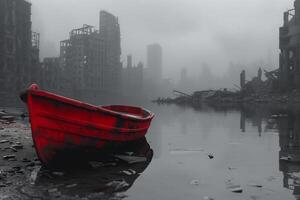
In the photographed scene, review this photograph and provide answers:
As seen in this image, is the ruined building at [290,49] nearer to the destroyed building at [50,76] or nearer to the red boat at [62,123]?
the red boat at [62,123]

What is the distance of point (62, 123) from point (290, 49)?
1911 inches

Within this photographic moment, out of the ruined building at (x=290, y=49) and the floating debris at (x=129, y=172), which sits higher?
the ruined building at (x=290, y=49)

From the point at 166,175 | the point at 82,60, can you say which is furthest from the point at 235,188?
the point at 82,60

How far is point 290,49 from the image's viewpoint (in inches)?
1903

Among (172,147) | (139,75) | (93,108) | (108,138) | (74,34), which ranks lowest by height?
(172,147)

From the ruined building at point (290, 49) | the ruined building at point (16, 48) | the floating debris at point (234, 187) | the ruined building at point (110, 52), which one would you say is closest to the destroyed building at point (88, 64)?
the ruined building at point (110, 52)

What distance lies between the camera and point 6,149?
8.45 meters

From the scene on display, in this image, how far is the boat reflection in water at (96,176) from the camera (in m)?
5.30

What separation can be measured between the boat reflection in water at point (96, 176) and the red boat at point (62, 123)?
41 cm

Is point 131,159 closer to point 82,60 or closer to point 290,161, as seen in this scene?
point 290,161

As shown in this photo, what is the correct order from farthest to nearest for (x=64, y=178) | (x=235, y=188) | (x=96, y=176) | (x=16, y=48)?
(x=16, y=48) → (x=96, y=176) → (x=64, y=178) → (x=235, y=188)

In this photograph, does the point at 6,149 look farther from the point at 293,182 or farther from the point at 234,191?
the point at 293,182

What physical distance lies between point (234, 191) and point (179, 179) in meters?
1.18

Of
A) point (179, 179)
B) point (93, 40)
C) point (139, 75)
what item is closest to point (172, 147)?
point (179, 179)
